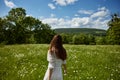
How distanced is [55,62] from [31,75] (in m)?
4.08

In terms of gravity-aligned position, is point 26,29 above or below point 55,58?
above

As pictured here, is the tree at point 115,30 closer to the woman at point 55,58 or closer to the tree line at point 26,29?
the tree line at point 26,29

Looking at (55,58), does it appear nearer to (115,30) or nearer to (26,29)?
(115,30)

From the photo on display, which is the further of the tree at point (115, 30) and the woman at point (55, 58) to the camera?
the tree at point (115, 30)

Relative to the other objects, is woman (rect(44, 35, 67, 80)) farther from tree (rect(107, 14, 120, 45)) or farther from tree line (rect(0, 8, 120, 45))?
tree (rect(107, 14, 120, 45))

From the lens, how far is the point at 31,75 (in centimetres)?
1098

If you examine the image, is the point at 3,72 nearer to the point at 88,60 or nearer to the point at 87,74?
the point at 87,74

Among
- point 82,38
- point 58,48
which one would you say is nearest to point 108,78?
point 58,48

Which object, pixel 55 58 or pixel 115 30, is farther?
pixel 115 30

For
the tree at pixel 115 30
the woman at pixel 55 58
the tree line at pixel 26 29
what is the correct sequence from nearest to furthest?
the woman at pixel 55 58 → the tree line at pixel 26 29 → the tree at pixel 115 30

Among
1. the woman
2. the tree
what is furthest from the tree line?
the woman

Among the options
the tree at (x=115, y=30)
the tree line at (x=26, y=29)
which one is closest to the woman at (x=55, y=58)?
the tree line at (x=26, y=29)

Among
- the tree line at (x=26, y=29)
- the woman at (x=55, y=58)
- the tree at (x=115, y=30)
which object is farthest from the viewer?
the tree at (x=115, y=30)

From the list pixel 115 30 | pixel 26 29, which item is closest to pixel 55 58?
pixel 115 30
